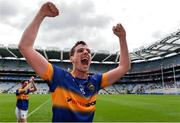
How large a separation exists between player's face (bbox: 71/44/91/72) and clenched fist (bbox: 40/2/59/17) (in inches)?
25.3

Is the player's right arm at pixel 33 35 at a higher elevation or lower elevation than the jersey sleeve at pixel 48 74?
higher

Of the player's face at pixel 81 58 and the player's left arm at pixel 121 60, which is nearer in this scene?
the player's face at pixel 81 58

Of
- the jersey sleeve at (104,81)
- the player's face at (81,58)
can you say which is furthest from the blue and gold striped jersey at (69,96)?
the jersey sleeve at (104,81)

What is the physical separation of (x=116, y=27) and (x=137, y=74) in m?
109

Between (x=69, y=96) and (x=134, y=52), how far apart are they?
91893 mm

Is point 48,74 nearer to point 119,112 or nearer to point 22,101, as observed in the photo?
point 22,101

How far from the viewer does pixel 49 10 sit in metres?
3.15

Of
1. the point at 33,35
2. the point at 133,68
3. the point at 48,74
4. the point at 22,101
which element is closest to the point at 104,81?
the point at 48,74

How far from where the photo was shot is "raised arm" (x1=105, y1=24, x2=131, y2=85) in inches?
150

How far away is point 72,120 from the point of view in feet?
11.1

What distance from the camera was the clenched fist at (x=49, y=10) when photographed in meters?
3.14

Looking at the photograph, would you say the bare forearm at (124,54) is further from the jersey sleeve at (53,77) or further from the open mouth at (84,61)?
the jersey sleeve at (53,77)

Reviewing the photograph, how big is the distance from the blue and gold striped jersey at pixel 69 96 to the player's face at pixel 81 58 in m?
0.15

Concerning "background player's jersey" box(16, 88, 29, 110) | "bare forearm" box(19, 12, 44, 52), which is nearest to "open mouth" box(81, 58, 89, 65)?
"bare forearm" box(19, 12, 44, 52)
